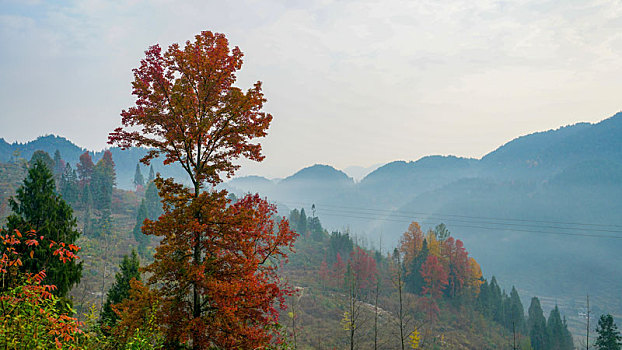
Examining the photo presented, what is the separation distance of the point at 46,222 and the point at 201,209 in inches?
509

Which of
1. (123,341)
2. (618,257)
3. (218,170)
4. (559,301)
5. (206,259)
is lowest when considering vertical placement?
(559,301)

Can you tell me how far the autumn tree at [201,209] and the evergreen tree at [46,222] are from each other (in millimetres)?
10494

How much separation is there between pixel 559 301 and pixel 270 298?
19387 centimetres

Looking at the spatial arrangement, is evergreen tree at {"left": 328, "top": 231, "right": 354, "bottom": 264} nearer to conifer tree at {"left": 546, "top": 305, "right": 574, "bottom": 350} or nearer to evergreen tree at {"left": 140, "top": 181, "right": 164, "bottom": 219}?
conifer tree at {"left": 546, "top": 305, "right": 574, "bottom": 350}

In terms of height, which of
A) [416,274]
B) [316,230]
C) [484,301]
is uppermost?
[316,230]

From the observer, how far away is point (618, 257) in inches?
7515

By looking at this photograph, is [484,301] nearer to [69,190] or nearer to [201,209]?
[201,209]

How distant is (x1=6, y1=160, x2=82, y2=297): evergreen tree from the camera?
49.5 feet

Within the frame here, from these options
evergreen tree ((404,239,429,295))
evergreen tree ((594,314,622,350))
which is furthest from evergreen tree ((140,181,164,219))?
evergreen tree ((594,314,622,350))

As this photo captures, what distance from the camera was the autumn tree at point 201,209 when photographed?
8289mm

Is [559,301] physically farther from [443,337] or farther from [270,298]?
[270,298]

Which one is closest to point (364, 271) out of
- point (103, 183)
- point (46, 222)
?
point (46, 222)

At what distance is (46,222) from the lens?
1600cm

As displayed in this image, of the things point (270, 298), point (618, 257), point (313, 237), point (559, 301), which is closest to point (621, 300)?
point (559, 301)
